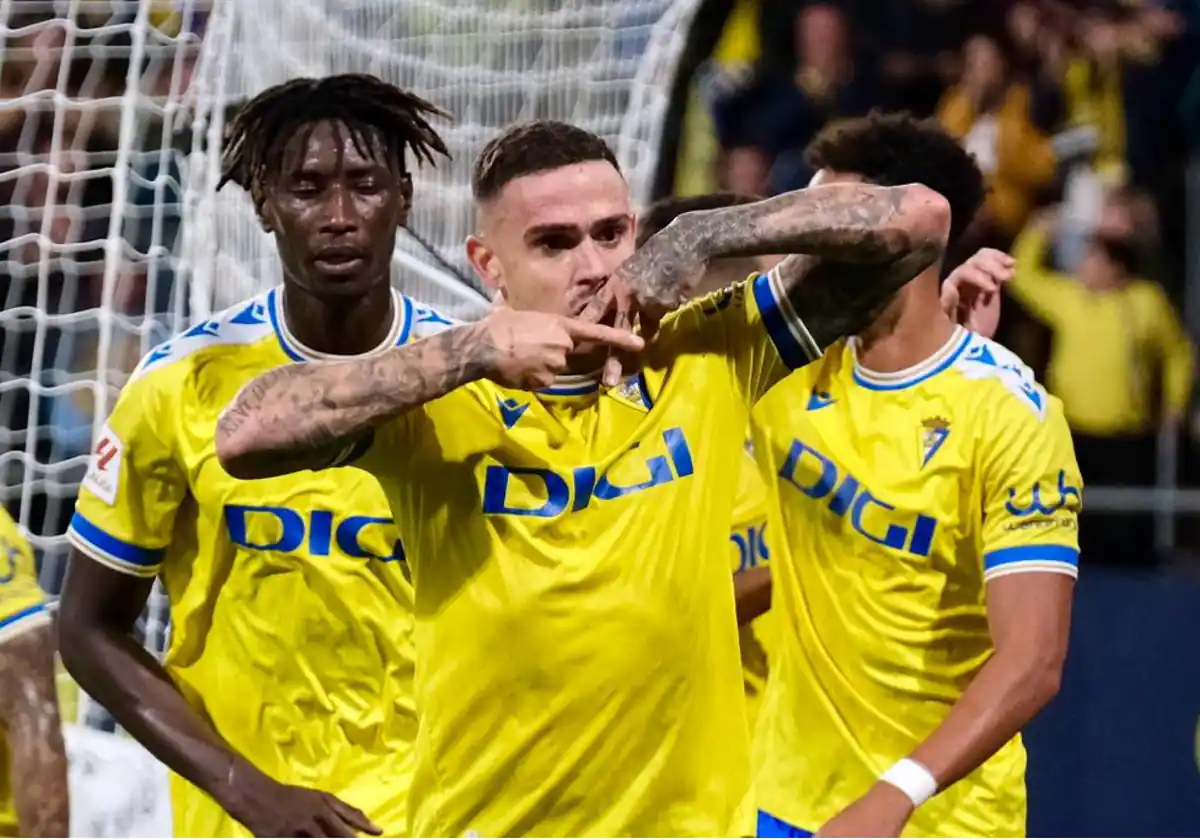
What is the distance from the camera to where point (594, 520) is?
282cm

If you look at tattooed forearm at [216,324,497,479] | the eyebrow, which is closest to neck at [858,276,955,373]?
the eyebrow

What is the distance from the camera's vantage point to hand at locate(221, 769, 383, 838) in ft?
11.2

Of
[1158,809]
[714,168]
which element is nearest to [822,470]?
[1158,809]

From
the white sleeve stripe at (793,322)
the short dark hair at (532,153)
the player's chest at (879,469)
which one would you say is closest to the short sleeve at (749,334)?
the white sleeve stripe at (793,322)

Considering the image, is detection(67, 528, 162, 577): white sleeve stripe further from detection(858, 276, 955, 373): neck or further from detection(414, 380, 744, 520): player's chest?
detection(858, 276, 955, 373): neck

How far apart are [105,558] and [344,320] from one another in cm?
67

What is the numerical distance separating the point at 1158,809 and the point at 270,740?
340 centimetres

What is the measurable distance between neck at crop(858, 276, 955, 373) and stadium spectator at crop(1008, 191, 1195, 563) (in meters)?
3.35

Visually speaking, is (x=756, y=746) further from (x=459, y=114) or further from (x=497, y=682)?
(x=459, y=114)

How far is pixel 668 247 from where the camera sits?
110 inches

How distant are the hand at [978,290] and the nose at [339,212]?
142 cm

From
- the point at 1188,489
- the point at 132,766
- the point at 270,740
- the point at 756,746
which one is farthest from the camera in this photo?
the point at 1188,489

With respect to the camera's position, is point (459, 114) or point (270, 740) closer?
point (270, 740)

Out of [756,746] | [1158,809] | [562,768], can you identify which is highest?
[562,768]
